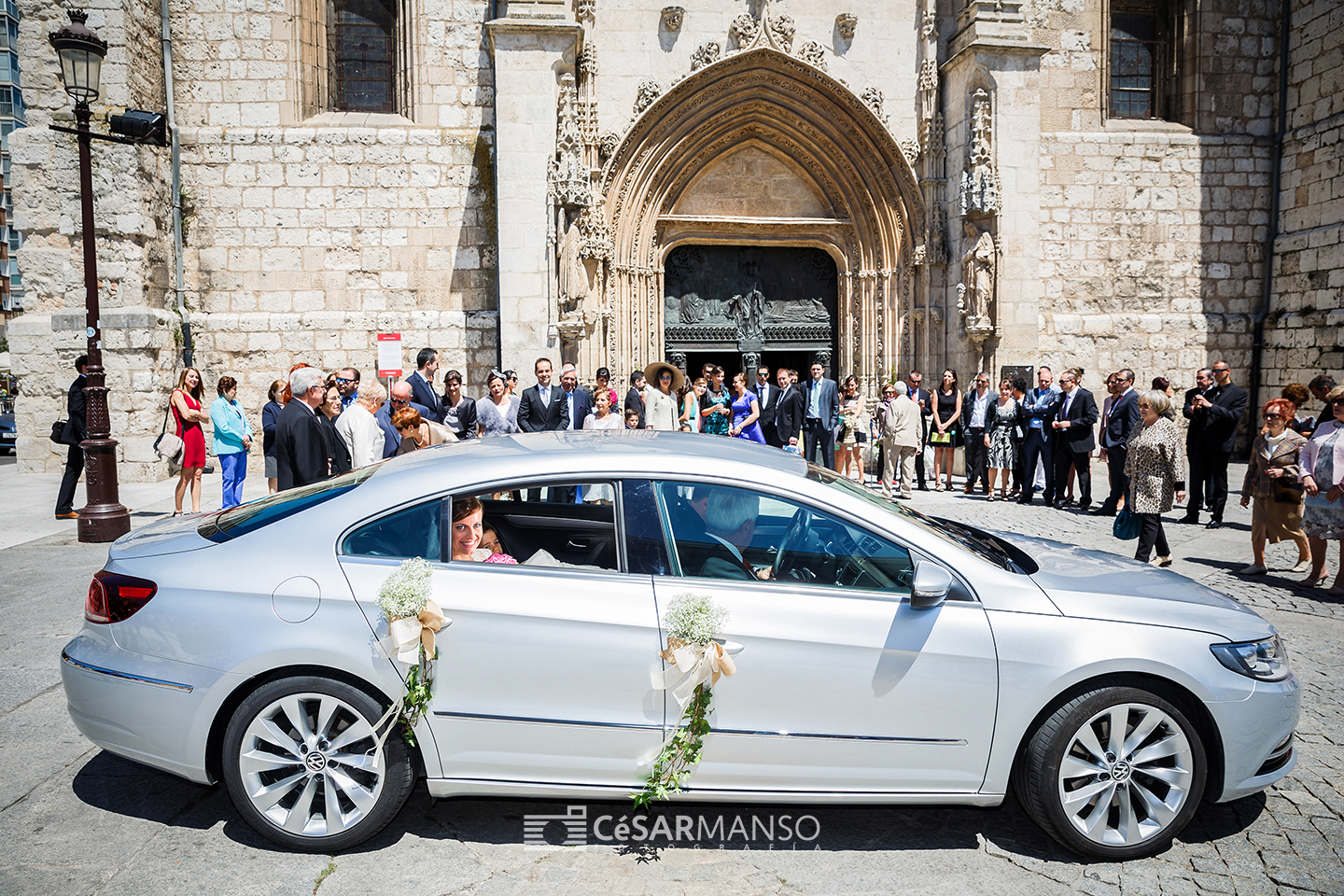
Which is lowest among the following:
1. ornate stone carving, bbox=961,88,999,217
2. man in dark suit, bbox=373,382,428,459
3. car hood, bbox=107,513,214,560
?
car hood, bbox=107,513,214,560

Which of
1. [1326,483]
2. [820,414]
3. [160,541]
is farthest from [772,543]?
[820,414]

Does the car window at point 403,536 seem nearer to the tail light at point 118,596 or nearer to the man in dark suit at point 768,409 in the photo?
the tail light at point 118,596

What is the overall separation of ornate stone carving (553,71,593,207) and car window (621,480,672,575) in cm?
994

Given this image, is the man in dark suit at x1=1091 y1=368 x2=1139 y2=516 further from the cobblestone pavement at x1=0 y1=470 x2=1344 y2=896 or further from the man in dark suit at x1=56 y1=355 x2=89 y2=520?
the man in dark suit at x1=56 y1=355 x2=89 y2=520

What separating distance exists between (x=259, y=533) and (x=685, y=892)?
2.13m

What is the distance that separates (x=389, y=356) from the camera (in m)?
13.3

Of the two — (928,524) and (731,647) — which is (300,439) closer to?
(731,647)

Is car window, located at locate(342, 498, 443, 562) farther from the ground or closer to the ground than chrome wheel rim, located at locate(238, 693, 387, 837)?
farther from the ground

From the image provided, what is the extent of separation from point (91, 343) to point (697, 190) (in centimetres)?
953

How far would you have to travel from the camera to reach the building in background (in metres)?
12.5

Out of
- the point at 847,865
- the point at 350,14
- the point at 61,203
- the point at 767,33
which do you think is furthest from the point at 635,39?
the point at 847,865

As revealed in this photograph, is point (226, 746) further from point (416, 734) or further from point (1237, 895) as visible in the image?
point (1237, 895)

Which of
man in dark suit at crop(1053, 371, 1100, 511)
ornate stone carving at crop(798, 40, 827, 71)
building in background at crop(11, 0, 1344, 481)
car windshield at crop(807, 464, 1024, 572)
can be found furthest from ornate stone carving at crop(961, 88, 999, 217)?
car windshield at crop(807, 464, 1024, 572)

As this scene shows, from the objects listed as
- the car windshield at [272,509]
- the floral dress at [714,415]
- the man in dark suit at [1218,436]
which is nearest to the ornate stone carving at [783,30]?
the floral dress at [714,415]
